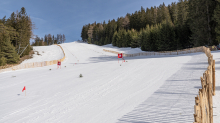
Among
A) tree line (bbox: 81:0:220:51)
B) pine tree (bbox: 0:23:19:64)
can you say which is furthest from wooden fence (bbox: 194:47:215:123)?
pine tree (bbox: 0:23:19:64)

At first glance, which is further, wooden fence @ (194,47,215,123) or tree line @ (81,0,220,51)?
tree line @ (81,0,220,51)

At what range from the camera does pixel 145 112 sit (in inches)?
235

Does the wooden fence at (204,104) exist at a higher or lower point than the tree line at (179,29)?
lower

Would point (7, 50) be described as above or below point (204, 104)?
above

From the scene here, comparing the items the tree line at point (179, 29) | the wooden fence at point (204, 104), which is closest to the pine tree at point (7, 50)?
the wooden fence at point (204, 104)

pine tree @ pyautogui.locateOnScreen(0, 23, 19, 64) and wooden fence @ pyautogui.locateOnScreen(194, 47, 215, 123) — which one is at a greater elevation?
pine tree @ pyautogui.locateOnScreen(0, 23, 19, 64)

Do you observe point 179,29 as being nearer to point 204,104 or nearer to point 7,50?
point 204,104

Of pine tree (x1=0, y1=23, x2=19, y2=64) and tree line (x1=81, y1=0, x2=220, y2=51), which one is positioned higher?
tree line (x1=81, y1=0, x2=220, y2=51)

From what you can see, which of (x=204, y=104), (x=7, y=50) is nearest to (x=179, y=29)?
(x=204, y=104)

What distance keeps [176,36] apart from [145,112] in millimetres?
53820

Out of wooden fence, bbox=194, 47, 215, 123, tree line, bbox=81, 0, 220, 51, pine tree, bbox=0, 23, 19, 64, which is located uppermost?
tree line, bbox=81, 0, 220, 51

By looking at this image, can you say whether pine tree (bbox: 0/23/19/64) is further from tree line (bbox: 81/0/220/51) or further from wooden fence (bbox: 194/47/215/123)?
tree line (bbox: 81/0/220/51)

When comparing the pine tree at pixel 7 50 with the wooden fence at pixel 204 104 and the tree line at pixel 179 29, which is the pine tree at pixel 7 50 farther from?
the tree line at pixel 179 29

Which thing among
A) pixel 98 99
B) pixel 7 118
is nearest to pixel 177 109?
pixel 98 99
